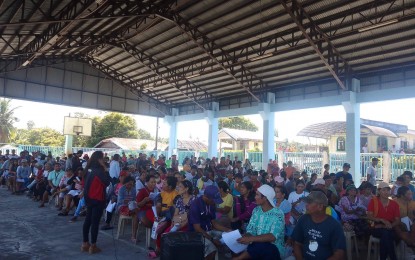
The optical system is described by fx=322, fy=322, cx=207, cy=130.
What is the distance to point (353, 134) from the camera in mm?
11938

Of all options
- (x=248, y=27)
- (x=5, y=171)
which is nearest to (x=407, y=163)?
(x=248, y=27)

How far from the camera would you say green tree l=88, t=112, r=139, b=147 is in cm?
3048

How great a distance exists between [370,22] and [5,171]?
12913 millimetres

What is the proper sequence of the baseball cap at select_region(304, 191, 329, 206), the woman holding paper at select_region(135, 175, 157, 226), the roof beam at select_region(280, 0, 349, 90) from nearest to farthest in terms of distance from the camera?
the baseball cap at select_region(304, 191, 329, 206) → the woman holding paper at select_region(135, 175, 157, 226) → the roof beam at select_region(280, 0, 349, 90)

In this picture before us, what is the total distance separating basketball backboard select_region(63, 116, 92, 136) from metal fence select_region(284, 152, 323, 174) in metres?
11.4

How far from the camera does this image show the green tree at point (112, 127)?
30.5 metres

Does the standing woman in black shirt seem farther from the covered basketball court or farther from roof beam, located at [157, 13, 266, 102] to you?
roof beam, located at [157, 13, 266, 102]

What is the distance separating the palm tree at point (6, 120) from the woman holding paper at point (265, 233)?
1185 inches

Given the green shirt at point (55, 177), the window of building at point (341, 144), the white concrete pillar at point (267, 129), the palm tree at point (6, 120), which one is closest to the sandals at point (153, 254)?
the green shirt at point (55, 177)

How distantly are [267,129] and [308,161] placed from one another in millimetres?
2325

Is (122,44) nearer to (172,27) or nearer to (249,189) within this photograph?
(172,27)

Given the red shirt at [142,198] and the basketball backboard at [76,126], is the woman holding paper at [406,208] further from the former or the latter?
the basketball backboard at [76,126]

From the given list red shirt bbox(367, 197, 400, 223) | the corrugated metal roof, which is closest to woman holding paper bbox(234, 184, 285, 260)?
red shirt bbox(367, 197, 400, 223)

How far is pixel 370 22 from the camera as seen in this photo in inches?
352
